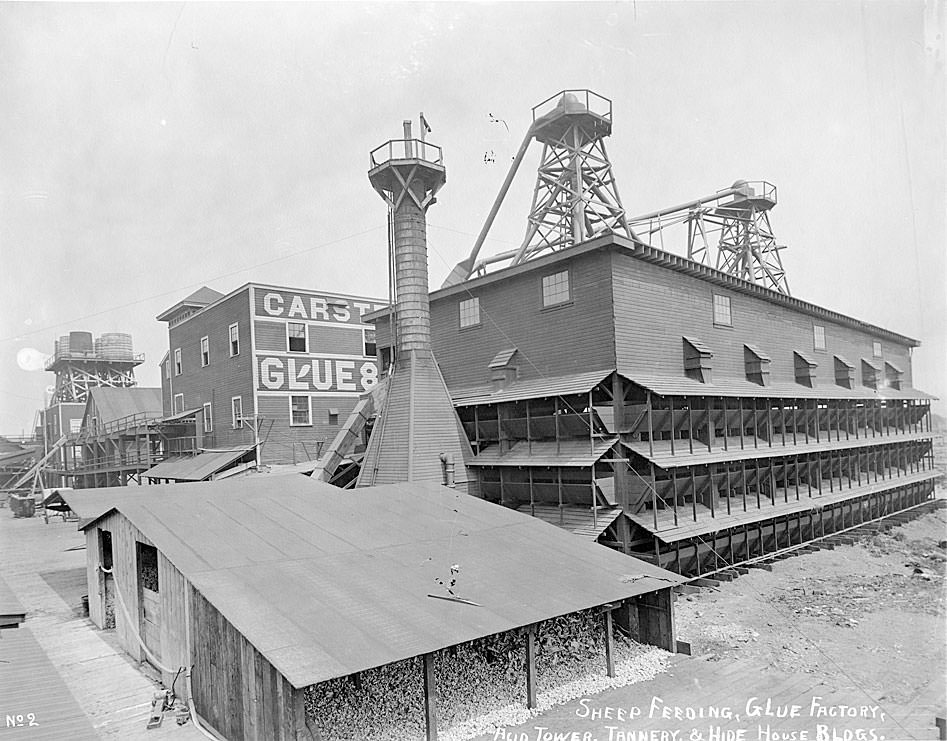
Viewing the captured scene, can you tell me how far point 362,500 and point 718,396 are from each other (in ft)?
41.6

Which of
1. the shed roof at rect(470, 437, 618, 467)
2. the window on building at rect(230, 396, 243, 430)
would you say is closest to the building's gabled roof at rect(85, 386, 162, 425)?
the window on building at rect(230, 396, 243, 430)

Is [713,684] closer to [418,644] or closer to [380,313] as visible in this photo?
[418,644]

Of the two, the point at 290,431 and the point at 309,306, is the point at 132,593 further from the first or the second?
the point at 309,306

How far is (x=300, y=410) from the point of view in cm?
3350

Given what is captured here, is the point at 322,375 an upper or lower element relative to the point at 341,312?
lower

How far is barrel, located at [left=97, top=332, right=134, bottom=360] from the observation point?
60.3 metres

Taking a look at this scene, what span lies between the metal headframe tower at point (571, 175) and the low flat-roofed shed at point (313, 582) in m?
14.7

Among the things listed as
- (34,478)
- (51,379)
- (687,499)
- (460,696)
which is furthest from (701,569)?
(51,379)

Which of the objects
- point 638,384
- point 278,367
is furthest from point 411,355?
point 278,367

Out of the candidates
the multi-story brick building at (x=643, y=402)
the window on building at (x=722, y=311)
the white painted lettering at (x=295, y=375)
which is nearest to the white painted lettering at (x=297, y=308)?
the white painted lettering at (x=295, y=375)

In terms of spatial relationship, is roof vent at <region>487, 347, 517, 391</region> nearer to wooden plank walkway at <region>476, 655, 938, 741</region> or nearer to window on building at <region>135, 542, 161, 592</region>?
window on building at <region>135, 542, 161, 592</region>

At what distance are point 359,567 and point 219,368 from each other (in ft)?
85.4

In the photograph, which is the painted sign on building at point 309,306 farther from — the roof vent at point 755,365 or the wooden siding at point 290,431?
the roof vent at point 755,365

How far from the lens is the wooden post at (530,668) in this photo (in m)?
10.5
